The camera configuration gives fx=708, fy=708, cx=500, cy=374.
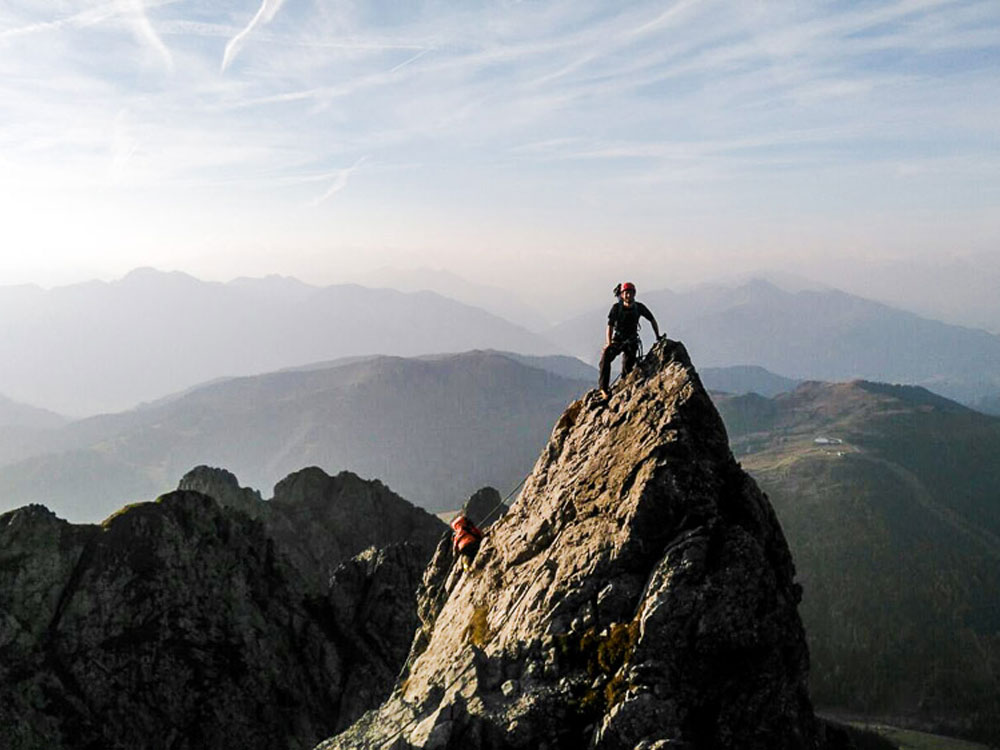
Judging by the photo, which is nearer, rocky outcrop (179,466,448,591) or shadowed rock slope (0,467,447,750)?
shadowed rock slope (0,467,447,750)

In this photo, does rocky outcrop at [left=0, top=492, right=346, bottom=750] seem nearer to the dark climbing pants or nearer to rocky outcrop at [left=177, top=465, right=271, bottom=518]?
the dark climbing pants

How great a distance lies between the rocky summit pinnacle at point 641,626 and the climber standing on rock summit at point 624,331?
2.89 meters

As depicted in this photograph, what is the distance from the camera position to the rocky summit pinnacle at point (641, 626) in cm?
2105

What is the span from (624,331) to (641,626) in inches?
526

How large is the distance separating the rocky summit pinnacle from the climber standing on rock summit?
2.89 meters

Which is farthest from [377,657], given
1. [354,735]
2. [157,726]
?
[354,735]

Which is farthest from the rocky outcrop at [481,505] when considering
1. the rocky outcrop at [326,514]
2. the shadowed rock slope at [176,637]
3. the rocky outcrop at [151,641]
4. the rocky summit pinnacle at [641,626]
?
the rocky summit pinnacle at [641,626]

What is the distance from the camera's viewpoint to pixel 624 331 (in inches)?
1212

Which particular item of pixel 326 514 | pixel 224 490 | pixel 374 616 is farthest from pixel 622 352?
pixel 326 514

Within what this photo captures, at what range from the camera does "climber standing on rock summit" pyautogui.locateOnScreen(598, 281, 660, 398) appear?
30188 millimetres

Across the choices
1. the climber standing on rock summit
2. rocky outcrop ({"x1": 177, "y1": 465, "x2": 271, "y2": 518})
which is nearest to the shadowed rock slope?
rocky outcrop ({"x1": 177, "y1": 465, "x2": 271, "y2": 518})

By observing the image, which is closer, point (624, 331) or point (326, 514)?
point (624, 331)

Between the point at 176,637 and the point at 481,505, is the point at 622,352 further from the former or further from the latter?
the point at 481,505

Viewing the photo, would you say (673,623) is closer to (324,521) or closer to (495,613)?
(495,613)
